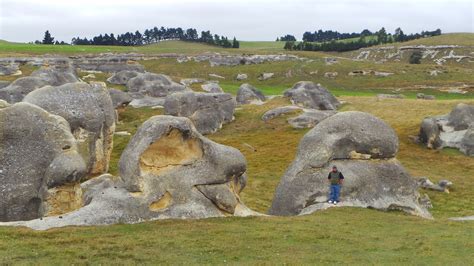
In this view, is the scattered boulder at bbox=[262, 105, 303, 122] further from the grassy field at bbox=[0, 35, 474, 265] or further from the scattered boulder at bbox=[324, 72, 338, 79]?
the scattered boulder at bbox=[324, 72, 338, 79]

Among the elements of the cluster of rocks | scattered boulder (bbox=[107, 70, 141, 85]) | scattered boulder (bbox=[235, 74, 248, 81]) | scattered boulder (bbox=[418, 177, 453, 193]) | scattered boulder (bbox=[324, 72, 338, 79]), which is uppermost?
scattered boulder (bbox=[418, 177, 453, 193])

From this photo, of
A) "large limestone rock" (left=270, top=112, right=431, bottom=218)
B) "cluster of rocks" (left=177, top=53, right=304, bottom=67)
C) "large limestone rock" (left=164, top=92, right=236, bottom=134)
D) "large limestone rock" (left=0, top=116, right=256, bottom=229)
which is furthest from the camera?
"cluster of rocks" (left=177, top=53, right=304, bottom=67)

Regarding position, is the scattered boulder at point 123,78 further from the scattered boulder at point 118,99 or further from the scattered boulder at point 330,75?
the scattered boulder at point 330,75

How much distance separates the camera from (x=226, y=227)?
25062mm

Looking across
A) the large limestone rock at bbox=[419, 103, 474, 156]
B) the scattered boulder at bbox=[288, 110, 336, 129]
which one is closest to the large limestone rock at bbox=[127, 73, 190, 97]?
the scattered boulder at bbox=[288, 110, 336, 129]

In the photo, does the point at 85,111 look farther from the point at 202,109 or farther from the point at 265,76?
the point at 265,76

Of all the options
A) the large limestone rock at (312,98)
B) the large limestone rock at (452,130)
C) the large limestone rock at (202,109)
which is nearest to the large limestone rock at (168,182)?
the large limestone rock at (452,130)

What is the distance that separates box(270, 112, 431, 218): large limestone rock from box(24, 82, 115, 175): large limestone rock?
15.1 meters

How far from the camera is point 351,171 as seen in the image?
33344mm

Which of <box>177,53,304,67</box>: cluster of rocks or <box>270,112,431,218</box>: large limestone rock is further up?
<box>270,112,431,218</box>: large limestone rock

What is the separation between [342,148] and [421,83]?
323 feet

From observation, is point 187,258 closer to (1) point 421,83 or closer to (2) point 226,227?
(2) point 226,227

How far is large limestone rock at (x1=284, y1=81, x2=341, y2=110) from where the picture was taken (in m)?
82.2

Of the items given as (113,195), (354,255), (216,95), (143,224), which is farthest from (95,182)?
(216,95)
